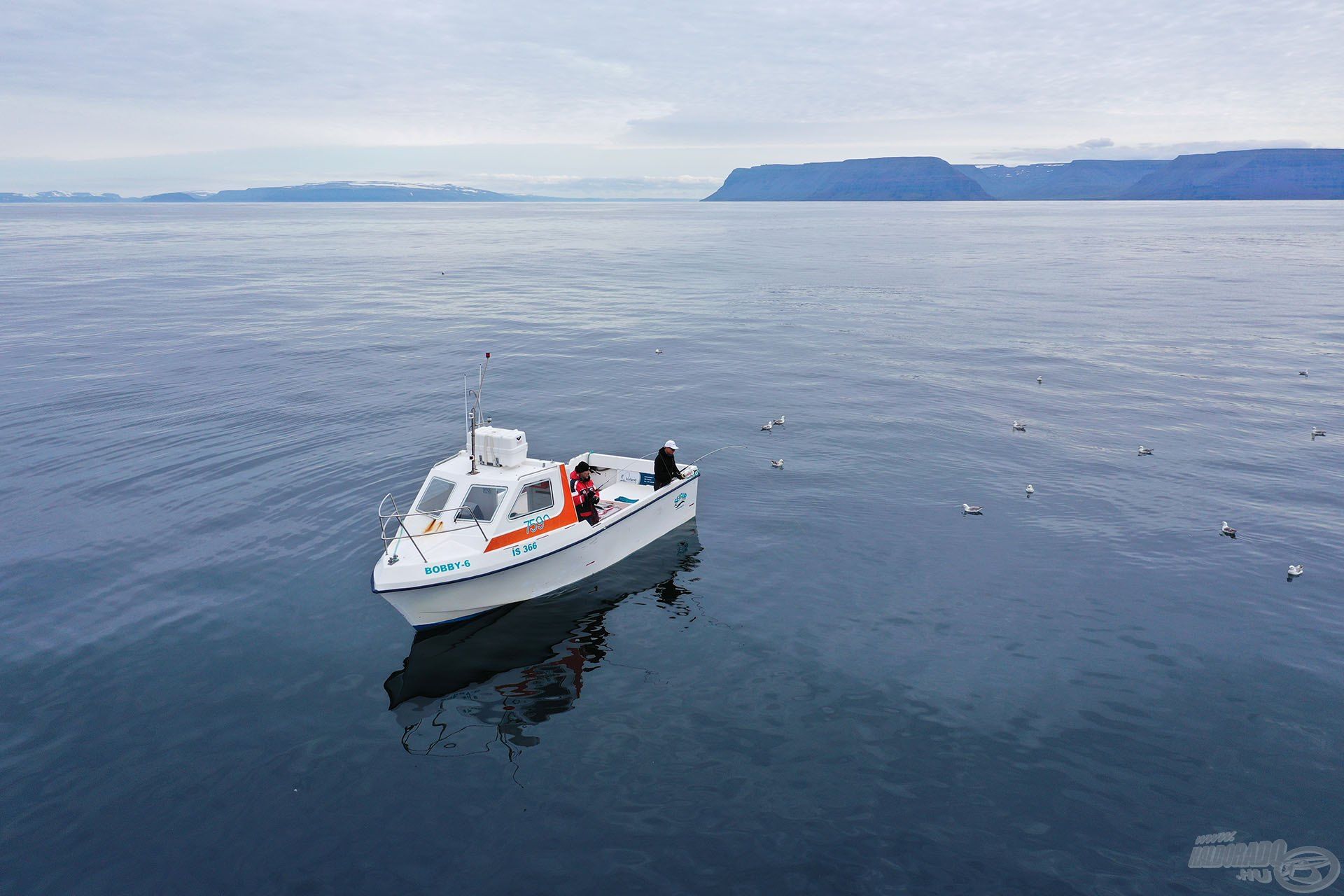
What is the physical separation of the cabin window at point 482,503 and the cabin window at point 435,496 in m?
0.61

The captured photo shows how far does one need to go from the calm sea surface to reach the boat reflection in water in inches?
3.8

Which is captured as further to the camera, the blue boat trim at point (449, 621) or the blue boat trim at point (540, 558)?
the blue boat trim at point (449, 621)

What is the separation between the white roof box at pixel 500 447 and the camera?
19.5 m

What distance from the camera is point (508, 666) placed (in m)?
17.3

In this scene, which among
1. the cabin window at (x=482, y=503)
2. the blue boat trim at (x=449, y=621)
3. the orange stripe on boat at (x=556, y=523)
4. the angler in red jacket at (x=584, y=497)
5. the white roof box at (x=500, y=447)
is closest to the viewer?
the blue boat trim at (x=449, y=621)

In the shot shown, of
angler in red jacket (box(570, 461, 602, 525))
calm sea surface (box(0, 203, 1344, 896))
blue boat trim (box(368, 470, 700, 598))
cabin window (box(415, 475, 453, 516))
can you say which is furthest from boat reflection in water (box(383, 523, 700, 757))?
cabin window (box(415, 475, 453, 516))

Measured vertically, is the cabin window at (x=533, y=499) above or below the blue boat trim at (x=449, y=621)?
above

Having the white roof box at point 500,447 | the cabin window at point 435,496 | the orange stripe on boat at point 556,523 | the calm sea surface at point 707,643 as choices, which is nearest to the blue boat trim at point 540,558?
the orange stripe on boat at point 556,523

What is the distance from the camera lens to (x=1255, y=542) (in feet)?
73.7

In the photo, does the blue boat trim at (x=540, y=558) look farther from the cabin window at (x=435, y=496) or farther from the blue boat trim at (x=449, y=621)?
the cabin window at (x=435, y=496)

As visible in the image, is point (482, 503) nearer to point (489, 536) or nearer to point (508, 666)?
point (489, 536)

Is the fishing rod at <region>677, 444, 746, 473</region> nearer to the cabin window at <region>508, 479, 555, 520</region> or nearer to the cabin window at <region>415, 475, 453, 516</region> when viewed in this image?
the cabin window at <region>508, 479, 555, 520</region>

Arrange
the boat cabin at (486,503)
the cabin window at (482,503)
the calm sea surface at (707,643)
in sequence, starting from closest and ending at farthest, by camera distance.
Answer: the calm sea surface at (707,643) < the boat cabin at (486,503) < the cabin window at (482,503)

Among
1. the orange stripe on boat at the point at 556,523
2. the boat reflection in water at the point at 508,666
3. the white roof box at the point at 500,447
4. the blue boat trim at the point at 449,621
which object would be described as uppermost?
the white roof box at the point at 500,447
